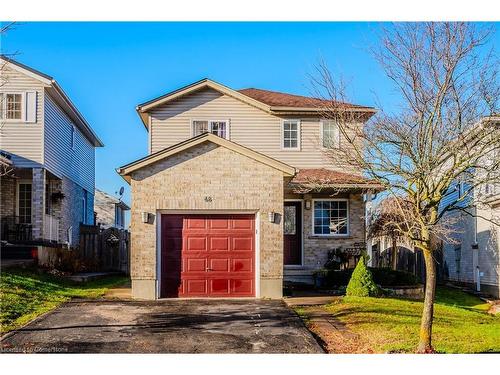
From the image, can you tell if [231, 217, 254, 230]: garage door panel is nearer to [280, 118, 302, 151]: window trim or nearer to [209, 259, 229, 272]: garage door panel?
[209, 259, 229, 272]: garage door panel

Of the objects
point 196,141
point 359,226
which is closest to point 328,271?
point 359,226

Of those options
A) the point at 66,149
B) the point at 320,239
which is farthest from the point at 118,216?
the point at 320,239

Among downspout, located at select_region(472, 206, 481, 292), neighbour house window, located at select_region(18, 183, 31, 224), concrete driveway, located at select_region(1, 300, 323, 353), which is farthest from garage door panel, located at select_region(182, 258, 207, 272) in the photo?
downspout, located at select_region(472, 206, 481, 292)

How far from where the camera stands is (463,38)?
38.6ft

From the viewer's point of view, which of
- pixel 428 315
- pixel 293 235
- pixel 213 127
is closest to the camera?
pixel 428 315

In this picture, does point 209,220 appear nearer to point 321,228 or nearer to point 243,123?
point 321,228

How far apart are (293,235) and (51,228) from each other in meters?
9.35

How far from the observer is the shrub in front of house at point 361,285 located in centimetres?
1670

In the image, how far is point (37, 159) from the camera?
23.2m

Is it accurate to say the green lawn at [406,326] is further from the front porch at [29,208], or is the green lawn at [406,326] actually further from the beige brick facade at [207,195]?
the front porch at [29,208]

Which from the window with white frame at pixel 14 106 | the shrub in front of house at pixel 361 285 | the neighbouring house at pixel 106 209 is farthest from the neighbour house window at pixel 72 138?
the neighbouring house at pixel 106 209

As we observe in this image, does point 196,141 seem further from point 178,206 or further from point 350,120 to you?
point 350,120

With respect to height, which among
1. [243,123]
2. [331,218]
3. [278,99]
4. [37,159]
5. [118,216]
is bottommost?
[331,218]

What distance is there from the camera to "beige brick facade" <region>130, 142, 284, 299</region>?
55.6 ft
